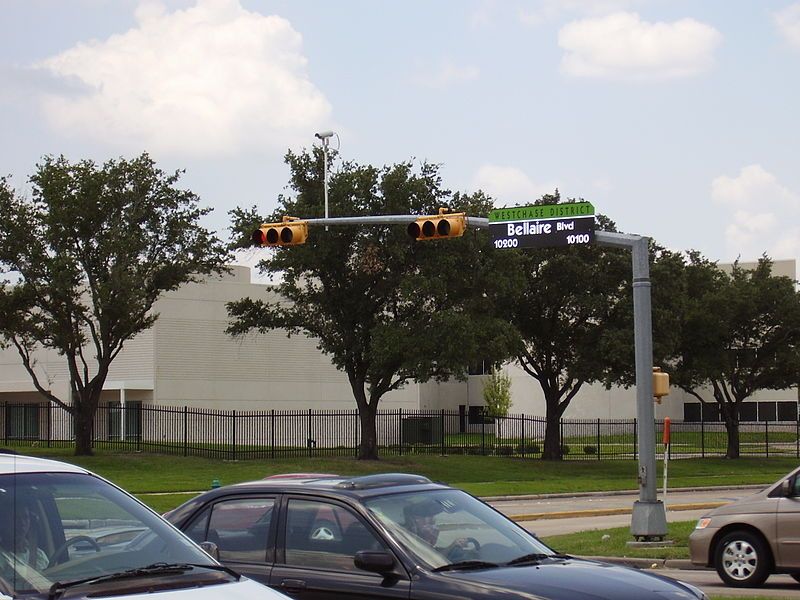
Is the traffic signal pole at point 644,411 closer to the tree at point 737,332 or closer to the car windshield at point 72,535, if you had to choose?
the car windshield at point 72,535

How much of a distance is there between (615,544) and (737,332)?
35.8 metres

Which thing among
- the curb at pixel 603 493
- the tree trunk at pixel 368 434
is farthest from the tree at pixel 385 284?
the curb at pixel 603 493

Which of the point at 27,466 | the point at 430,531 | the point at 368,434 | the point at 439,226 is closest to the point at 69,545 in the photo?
the point at 27,466

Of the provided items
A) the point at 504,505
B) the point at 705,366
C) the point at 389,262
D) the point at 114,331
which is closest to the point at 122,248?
the point at 114,331

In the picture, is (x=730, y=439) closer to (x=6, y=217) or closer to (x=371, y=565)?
(x=6, y=217)

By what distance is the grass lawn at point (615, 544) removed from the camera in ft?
59.4

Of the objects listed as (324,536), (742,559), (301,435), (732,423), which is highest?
(732,423)

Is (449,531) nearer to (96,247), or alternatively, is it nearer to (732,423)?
(96,247)

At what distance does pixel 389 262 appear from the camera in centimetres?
4194

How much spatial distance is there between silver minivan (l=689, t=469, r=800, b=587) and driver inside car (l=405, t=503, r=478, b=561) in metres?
7.22

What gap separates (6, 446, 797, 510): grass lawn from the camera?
3708 centimetres

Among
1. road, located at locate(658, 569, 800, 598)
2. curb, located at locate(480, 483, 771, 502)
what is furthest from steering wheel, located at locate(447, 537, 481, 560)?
curb, located at locate(480, 483, 771, 502)

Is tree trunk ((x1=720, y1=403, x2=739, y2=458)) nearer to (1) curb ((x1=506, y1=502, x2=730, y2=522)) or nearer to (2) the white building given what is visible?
(2) the white building

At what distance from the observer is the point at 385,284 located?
41.7 m
